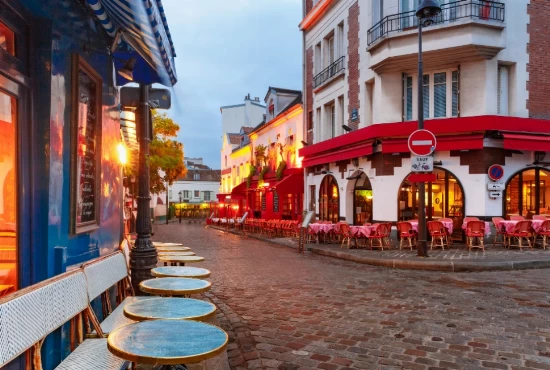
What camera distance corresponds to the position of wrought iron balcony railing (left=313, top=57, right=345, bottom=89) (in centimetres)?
1998

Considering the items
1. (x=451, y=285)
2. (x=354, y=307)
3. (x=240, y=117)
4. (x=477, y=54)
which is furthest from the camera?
(x=240, y=117)

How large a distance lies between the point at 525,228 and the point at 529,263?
2842 mm

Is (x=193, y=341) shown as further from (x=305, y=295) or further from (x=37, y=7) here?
(x=305, y=295)

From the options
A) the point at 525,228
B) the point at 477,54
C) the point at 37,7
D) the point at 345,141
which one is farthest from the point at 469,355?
the point at 345,141

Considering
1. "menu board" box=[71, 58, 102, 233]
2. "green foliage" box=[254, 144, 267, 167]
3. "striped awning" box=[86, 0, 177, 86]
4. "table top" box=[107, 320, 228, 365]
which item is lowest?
"table top" box=[107, 320, 228, 365]

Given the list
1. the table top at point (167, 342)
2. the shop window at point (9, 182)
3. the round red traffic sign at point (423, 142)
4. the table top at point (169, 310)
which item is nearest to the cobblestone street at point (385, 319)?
the table top at point (169, 310)

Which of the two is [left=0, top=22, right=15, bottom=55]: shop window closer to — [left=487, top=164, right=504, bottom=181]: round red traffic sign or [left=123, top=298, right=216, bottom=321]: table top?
[left=123, top=298, right=216, bottom=321]: table top

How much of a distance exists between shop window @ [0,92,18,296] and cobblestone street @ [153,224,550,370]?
7.47 feet

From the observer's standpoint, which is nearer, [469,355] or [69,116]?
[69,116]

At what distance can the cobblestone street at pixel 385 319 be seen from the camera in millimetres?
4531

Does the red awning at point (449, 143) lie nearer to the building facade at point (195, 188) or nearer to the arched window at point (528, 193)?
the arched window at point (528, 193)

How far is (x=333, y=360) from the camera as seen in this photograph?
14.7 feet

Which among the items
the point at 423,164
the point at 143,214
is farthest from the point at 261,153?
the point at 143,214

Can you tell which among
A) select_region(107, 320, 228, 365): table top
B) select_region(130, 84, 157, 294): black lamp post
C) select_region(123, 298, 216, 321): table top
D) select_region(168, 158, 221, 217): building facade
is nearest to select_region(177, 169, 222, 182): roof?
select_region(168, 158, 221, 217): building facade
